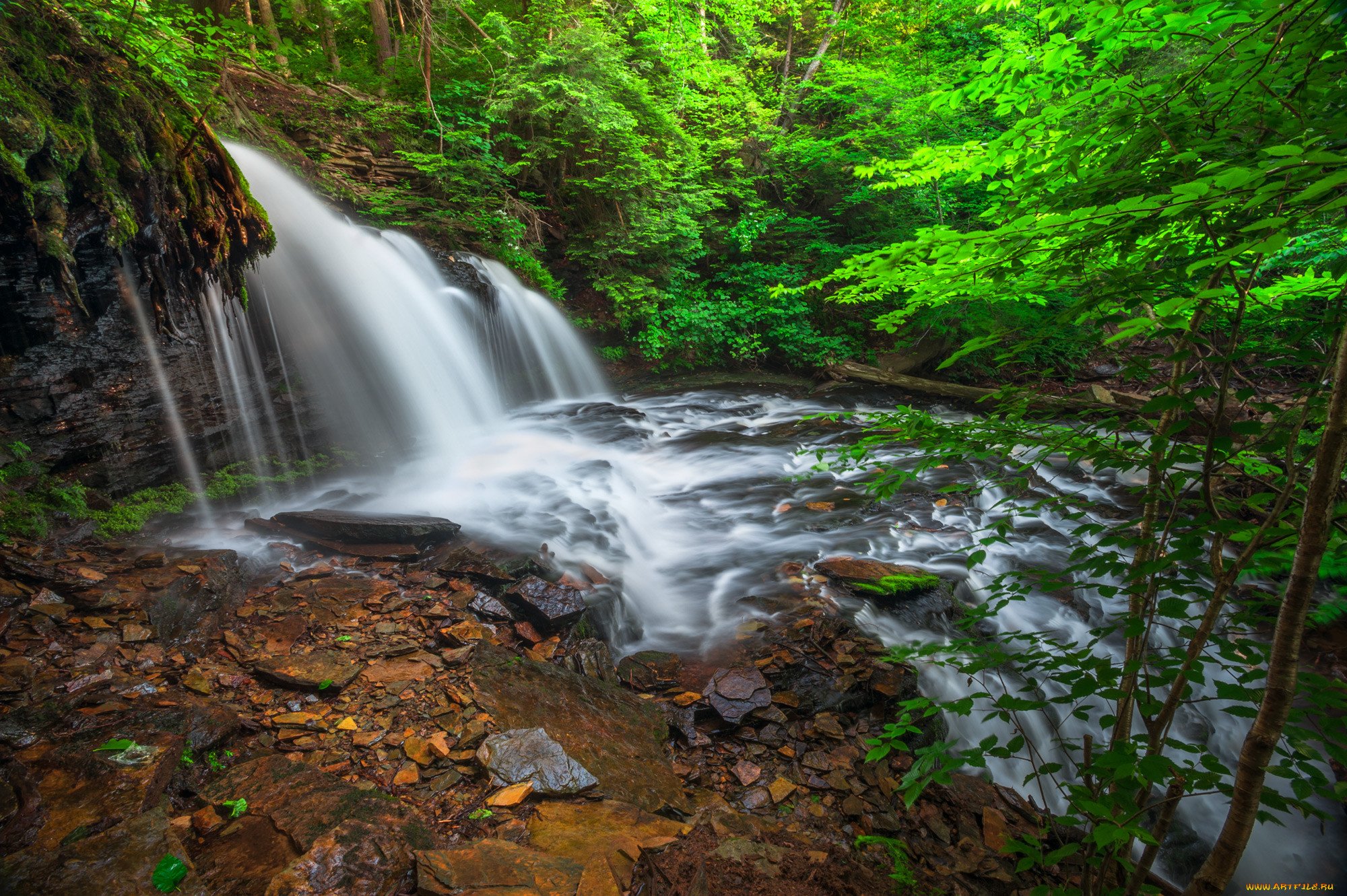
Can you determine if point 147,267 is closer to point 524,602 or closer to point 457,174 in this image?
point 524,602

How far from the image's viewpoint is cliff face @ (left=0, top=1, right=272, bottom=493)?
366 cm

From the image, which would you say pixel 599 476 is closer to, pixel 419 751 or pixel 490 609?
pixel 490 609

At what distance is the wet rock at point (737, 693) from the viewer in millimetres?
3377

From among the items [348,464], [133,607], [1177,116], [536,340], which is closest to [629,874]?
[1177,116]

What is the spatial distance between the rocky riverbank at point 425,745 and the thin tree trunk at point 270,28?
11775 millimetres

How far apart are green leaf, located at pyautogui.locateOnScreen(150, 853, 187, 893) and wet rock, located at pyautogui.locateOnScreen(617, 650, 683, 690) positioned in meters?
2.29

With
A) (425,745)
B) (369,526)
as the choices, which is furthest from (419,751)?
(369,526)

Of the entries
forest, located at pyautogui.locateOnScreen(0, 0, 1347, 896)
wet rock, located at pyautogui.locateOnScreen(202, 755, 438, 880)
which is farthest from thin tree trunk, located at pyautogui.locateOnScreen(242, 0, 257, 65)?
wet rock, located at pyautogui.locateOnScreen(202, 755, 438, 880)

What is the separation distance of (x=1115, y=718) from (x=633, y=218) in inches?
419

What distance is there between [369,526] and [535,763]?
3.10 metres

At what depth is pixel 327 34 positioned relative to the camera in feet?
46.9

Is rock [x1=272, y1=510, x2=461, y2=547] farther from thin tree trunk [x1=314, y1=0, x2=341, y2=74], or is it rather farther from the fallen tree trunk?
thin tree trunk [x1=314, y1=0, x2=341, y2=74]

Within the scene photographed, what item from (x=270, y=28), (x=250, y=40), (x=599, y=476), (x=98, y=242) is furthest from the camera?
(x=270, y=28)

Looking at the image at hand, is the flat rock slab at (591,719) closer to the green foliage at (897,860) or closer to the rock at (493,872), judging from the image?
the rock at (493,872)
